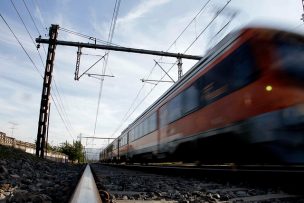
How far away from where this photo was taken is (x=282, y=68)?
605 cm

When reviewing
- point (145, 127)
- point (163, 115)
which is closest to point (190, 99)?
point (163, 115)

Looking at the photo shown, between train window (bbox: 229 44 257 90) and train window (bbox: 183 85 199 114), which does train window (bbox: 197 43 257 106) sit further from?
train window (bbox: 183 85 199 114)

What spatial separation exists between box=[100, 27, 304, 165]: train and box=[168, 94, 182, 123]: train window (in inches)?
9.2

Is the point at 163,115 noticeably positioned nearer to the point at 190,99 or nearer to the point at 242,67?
the point at 190,99

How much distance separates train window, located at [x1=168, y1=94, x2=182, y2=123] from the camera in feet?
33.9

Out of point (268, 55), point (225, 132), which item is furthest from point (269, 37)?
point (225, 132)

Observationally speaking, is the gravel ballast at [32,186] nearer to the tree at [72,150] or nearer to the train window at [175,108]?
the train window at [175,108]

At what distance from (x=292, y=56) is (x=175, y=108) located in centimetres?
504

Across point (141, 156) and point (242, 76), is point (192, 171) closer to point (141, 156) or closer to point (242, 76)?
point (242, 76)

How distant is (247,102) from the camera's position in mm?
6426

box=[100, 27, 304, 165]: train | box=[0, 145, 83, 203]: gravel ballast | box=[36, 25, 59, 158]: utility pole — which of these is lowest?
box=[0, 145, 83, 203]: gravel ballast

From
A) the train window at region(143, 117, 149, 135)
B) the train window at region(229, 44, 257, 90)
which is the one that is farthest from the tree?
the train window at region(229, 44, 257, 90)

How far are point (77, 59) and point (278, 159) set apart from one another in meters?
12.9

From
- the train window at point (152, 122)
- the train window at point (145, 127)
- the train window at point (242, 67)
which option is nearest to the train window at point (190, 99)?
the train window at point (242, 67)
